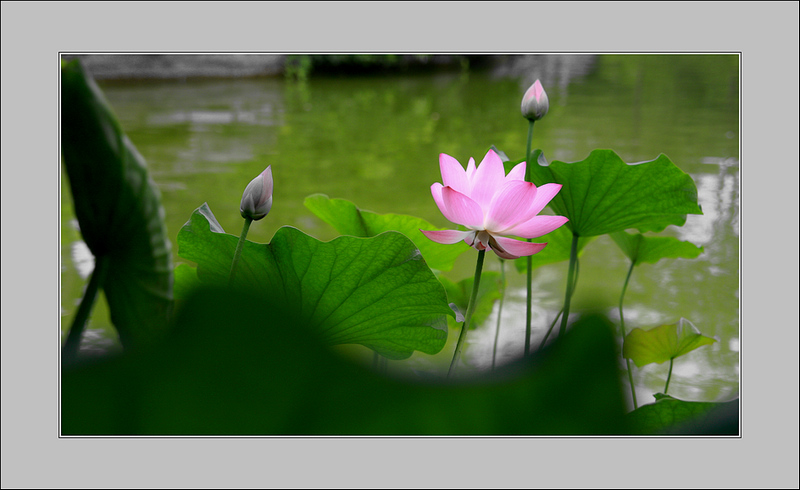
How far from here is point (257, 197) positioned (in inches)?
9.3

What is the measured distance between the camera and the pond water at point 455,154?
1.07 metres

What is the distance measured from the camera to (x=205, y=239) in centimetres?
30

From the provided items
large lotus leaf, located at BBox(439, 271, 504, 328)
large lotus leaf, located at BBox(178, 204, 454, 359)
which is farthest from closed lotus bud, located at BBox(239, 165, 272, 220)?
large lotus leaf, located at BBox(439, 271, 504, 328)

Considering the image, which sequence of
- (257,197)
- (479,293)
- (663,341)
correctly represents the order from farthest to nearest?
(479,293) < (663,341) < (257,197)

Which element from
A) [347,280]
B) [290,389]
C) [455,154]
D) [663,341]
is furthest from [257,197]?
[455,154]

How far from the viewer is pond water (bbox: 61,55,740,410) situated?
3.51ft

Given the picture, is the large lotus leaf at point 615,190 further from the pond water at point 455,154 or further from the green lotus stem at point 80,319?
the green lotus stem at point 80,319

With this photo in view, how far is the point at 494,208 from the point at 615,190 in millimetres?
196

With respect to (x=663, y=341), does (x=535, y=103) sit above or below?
above

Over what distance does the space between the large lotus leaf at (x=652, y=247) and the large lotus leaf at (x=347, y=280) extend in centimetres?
33

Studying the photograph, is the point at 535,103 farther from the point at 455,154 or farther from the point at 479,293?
the point at 455,154

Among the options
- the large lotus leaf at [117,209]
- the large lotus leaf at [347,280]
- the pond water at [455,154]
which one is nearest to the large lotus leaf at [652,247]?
the pond water at [455,154]

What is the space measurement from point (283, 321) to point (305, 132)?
2.62 meters

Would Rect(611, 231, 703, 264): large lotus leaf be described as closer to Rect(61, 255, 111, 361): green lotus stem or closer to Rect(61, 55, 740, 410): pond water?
Rect(61, 55, 740, 410): pond water
